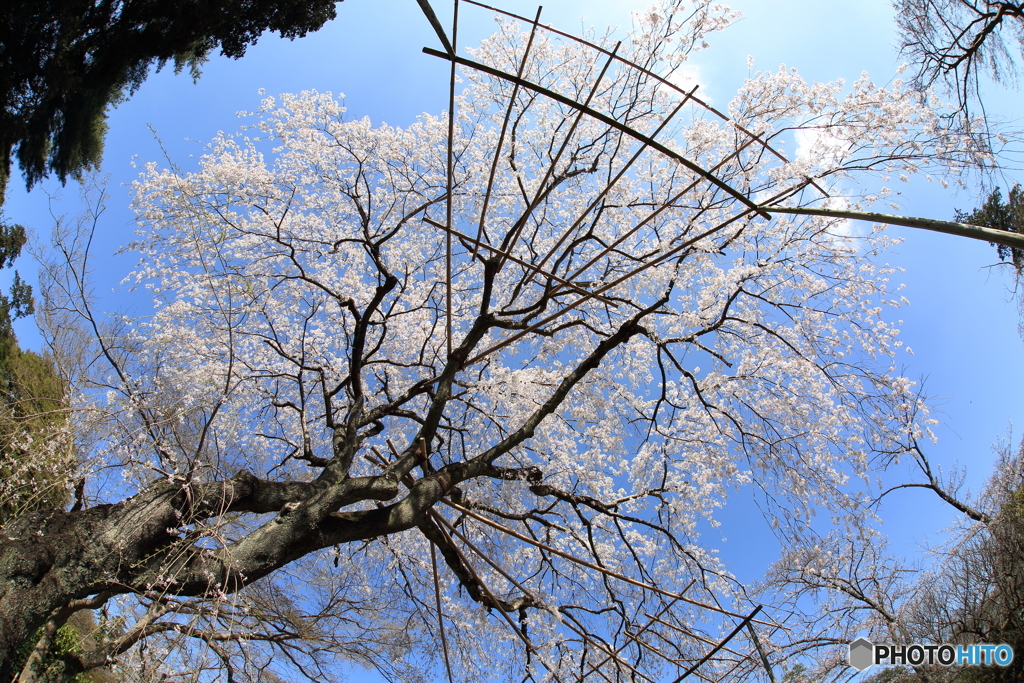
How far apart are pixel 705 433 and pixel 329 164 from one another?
5457 millimetres

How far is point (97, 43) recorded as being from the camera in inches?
222

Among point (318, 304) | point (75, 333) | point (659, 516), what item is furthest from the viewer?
point (318, 304)

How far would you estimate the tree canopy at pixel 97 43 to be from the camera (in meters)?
5.29

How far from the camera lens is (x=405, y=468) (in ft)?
12.2

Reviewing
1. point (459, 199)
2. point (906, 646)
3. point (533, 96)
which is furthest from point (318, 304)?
point (906, 646)

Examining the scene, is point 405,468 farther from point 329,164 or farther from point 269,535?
point 329,164

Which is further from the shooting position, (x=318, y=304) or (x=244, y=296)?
(x=318, y=304)

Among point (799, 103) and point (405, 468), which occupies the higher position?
point (799, 103)

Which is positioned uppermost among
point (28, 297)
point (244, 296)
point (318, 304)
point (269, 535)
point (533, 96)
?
point (533, 96)

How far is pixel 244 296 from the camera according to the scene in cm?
595

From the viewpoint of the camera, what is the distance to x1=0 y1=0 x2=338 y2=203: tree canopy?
5.29 m

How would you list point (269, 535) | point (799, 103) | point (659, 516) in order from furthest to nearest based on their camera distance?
1. point (659, 516)
2. point (799, 103)
3. point (269, 535)

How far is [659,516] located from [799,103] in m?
4.44

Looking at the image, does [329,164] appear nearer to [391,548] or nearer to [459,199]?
[459,199]
